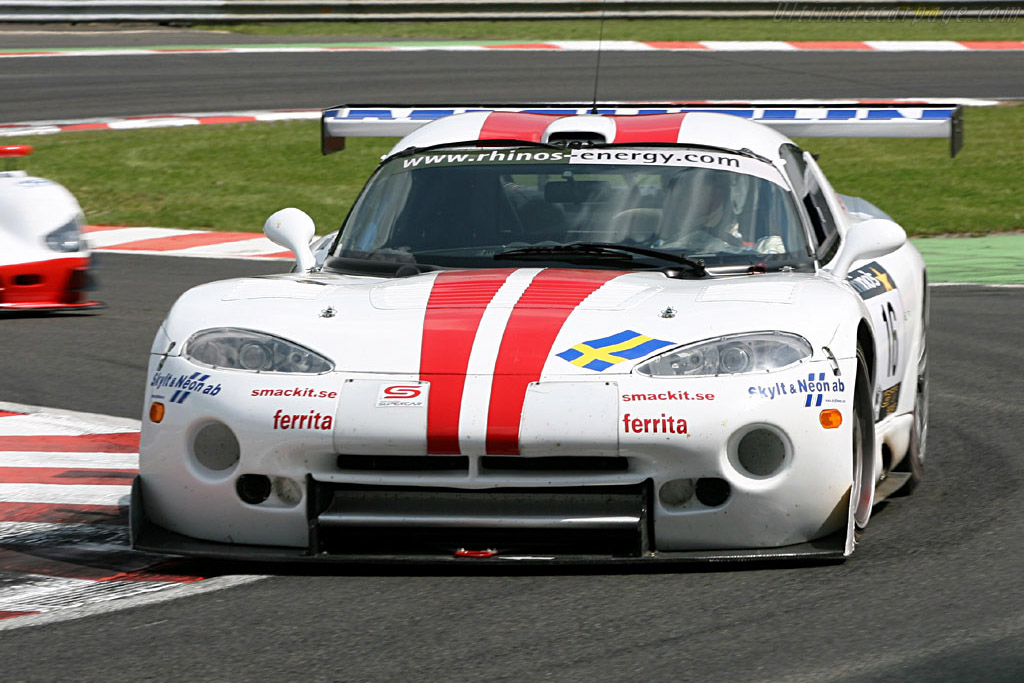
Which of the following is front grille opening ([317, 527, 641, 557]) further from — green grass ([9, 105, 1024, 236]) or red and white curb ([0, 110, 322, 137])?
red and white curb ([0, 110, 322, 137])

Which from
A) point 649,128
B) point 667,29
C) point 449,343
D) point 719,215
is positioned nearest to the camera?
point 449,343

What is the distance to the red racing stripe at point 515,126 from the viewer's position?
589 centimetres

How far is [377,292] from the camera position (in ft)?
16.1

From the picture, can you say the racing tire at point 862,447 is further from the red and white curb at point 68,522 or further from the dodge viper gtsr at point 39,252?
the dodge viper gtsr at point 39,252

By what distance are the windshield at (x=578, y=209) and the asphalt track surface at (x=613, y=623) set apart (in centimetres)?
98

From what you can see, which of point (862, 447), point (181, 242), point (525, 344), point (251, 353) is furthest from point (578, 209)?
point (181, 242)

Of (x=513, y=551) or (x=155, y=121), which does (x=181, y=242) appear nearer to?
(x=155, y=121)

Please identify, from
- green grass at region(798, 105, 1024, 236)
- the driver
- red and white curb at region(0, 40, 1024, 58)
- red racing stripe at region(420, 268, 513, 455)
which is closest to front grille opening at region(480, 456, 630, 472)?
red racing stripe at region(420, 268, 513, 455)

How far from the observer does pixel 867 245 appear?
17.3 ft

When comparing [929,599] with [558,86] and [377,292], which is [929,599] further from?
[558,86]

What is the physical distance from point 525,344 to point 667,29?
2193cm

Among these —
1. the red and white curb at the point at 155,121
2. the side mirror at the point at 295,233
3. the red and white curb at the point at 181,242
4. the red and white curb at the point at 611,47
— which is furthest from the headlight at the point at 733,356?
the red and white curb at the point at 611,47

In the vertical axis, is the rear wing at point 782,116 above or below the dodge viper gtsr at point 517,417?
above

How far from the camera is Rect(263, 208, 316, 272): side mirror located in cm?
566
